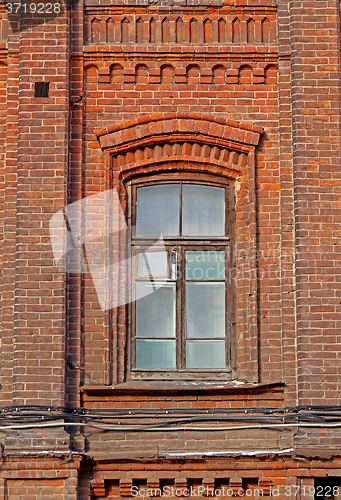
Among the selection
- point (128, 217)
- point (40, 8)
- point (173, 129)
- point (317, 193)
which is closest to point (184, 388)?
point (128, 217)

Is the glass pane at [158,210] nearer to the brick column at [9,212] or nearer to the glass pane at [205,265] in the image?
the glass pane at [205,265]

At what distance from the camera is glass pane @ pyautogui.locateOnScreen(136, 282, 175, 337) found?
7.64 m

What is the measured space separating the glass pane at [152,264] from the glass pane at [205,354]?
785 mm

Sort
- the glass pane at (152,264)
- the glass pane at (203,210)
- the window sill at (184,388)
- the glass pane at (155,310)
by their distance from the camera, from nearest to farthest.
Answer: the window sill at (184,388), the glass pane at (155,310), the glass pane at (152,264), the glass pane at (203,210)

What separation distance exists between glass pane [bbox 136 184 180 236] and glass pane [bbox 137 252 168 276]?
0.22m

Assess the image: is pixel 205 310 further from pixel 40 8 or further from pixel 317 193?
pixel 40 8

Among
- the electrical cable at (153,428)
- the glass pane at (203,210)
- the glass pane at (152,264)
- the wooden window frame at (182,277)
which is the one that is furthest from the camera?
the glass pane at (203,210)

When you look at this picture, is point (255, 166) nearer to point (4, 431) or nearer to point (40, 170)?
point (40, 170)

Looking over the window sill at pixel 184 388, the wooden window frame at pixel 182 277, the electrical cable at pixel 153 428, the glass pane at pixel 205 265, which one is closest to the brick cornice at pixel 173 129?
the wooden window frame at pixel 182 277

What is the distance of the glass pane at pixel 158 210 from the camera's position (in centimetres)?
785

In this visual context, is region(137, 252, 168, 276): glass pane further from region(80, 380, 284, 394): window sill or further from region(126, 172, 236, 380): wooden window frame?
region(80, 380, 284, 394): window sill

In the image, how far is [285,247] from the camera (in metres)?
7.61

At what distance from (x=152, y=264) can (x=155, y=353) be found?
92 cm

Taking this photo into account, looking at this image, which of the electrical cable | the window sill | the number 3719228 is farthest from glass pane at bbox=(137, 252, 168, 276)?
the number 3719228
